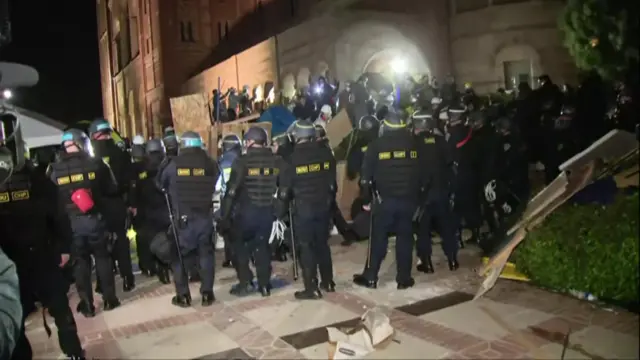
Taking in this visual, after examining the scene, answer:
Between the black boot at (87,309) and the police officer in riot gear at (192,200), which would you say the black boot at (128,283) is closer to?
the black boot at (87,309)

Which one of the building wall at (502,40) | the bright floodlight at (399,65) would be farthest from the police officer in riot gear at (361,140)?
the building wall at (502,40)

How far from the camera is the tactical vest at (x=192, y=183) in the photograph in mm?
7113

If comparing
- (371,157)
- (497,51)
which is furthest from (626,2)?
(497,51)

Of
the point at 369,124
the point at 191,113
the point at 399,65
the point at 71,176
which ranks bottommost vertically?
the point at 71,176

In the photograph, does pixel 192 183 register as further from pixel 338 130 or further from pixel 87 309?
pixel 338 130

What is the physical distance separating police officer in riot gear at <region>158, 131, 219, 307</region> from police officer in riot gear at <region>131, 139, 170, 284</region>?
116 cm

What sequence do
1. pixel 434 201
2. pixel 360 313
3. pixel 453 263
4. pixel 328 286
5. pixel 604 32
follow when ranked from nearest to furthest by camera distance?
pixel 360 313, pixel 328 286, pixel 604 32, pixel 434 201, pixel 453 263

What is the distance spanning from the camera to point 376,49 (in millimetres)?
20828

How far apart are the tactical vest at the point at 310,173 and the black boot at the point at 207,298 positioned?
5.21 ft

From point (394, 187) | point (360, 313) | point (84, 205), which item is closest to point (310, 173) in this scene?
point (394, 187)

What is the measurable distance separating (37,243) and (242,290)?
2.89 m

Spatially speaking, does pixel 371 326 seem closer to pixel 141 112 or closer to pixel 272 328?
pixel 272 328

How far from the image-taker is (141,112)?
42000 millimetres

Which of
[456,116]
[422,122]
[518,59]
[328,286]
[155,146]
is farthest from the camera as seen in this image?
[518,59]
